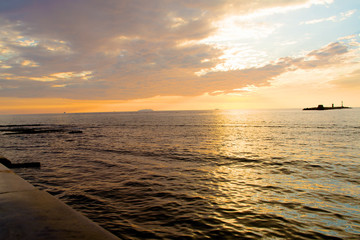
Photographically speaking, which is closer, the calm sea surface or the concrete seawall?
the concrete seawall

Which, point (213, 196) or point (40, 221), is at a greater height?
point (40, 221)

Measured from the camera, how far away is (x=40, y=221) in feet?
13.0

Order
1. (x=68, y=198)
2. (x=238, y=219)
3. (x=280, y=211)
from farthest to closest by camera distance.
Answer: (x=68, y=198) < (x=280, y=211) < (x=238, y=219)

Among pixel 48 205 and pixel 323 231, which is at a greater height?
pixel 48 205

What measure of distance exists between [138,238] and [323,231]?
651cm

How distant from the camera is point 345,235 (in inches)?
280

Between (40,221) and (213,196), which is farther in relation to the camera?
(213,196)

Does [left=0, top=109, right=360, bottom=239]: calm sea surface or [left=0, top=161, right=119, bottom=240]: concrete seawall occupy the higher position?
[left=0, top=161, right=119, bottom=240]: concrete seawall

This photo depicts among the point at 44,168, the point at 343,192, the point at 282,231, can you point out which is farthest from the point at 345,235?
the point at 44,168

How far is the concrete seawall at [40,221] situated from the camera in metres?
3.47

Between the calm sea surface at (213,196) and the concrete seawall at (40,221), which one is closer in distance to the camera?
the concrete seawall at (40,221)

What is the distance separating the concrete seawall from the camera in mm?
3475

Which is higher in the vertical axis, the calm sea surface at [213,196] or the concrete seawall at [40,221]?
the concrete seawall at [40,221]

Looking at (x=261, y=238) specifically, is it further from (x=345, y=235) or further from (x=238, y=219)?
(x=345, y=235)
